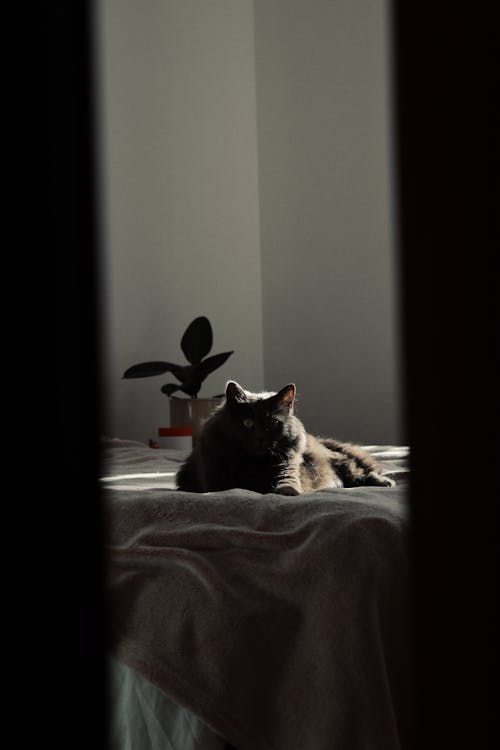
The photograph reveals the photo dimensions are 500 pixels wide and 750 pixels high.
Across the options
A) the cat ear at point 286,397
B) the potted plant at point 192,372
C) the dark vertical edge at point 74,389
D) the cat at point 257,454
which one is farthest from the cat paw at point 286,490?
the potted plant at point 192,372

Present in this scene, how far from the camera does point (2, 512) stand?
1.16ft

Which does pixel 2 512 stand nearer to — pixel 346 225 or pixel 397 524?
pixel 397 524

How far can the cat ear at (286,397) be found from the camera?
1.60m

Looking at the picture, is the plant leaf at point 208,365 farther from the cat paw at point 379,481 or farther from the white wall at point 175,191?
the cat paw at point 379,481

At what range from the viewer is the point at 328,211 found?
3.89m

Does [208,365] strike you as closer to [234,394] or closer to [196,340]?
[196,340]

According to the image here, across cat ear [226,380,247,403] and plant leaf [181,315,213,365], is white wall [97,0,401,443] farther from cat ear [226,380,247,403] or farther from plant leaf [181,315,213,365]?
cat ear [226,380,247,403]

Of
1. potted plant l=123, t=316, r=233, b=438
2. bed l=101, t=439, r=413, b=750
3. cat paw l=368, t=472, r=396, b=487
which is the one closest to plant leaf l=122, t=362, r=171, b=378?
potted plant l=123, t=316, r=233, b=438

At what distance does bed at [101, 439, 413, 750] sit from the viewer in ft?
→ 3.06

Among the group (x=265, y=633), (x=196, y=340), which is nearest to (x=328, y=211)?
(x=196, y=340)

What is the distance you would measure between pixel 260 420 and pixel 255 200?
2.85 meters

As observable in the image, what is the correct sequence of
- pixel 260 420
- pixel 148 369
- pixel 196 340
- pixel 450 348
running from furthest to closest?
pixel 196 340 < pixel 148 369 < pixel 260 420 < pixel 450 348

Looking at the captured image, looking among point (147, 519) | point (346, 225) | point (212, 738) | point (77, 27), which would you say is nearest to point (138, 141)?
point (346, 225)

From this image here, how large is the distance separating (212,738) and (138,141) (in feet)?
10.2
